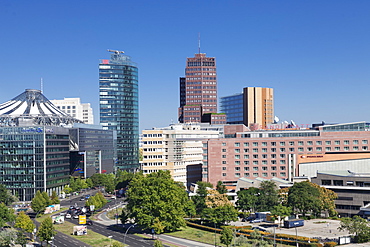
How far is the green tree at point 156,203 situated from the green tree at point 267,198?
24.9 meters

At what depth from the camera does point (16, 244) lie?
120 meters

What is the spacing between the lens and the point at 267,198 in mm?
150125

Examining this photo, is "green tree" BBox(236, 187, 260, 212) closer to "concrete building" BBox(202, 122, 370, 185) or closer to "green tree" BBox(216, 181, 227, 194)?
"green tree" BBox(216, 181, 227, 194)

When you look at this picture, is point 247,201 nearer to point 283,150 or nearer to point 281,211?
point 281,211

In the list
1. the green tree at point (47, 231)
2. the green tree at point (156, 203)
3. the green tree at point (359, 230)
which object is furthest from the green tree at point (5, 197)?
the green tree at point (359, 230)

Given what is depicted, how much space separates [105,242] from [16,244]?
22.3m

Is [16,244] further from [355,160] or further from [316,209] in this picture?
[355,160]

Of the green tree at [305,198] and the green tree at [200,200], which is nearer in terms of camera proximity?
the green tree at [305,198]

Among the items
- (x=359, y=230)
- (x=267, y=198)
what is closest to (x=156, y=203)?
(x=267, y=198)

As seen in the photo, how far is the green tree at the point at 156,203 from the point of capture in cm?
13288

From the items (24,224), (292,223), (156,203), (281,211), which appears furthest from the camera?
(281,211)

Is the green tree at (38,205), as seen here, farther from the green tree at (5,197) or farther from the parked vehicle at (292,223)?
the parked vehicle at (292,223)

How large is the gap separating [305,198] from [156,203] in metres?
44.5

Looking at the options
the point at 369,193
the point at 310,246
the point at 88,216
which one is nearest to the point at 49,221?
the point at 88,216
